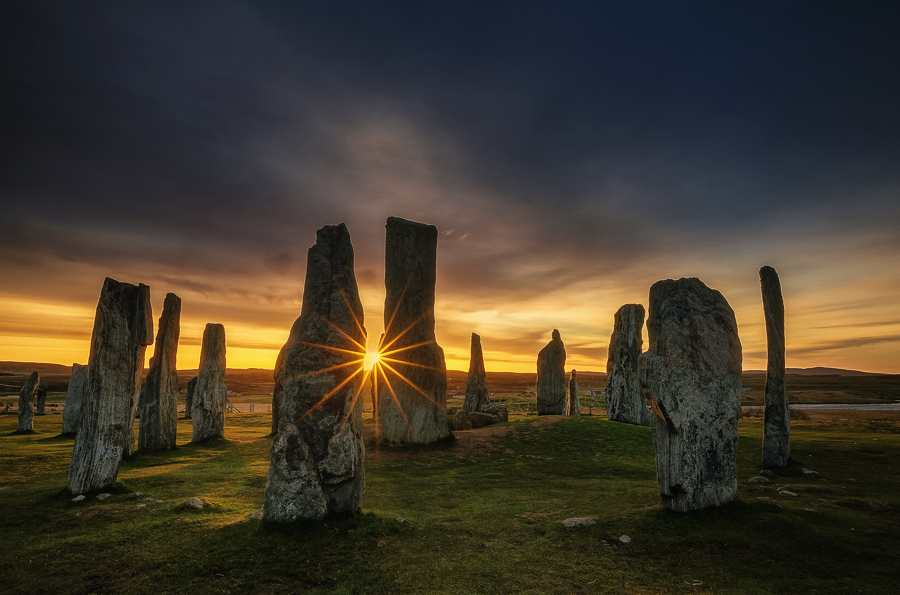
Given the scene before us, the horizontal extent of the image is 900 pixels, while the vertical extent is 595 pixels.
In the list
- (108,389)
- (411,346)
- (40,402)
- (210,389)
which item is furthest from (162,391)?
(40,402)

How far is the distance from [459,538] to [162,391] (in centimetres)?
1425

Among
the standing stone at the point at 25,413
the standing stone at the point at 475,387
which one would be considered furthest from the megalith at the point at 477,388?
the standing stone at the point at 25,413

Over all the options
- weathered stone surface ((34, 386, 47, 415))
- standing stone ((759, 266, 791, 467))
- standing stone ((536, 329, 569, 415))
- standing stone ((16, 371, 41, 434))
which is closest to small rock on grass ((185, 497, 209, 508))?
standing stone ((759, 266, 791, 467))

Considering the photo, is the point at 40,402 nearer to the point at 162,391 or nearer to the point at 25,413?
the point at 25,413

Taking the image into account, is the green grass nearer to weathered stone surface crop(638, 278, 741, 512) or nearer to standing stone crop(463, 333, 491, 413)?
weathered stone surface crop(638, 278, 741, 512)

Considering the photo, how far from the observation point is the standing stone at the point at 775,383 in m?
13.8

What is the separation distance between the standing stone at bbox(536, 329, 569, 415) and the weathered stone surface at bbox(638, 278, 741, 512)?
19.5m

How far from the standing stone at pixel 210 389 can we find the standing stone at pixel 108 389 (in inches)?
333

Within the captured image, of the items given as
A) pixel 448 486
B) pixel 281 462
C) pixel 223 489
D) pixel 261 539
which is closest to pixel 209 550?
pixel 261 539

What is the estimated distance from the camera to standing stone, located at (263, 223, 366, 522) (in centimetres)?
→ 765

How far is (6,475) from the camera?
40.0ft

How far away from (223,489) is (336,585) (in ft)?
21.9

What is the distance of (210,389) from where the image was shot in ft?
63.0

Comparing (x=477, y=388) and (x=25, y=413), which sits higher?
(x=477, y=388)
